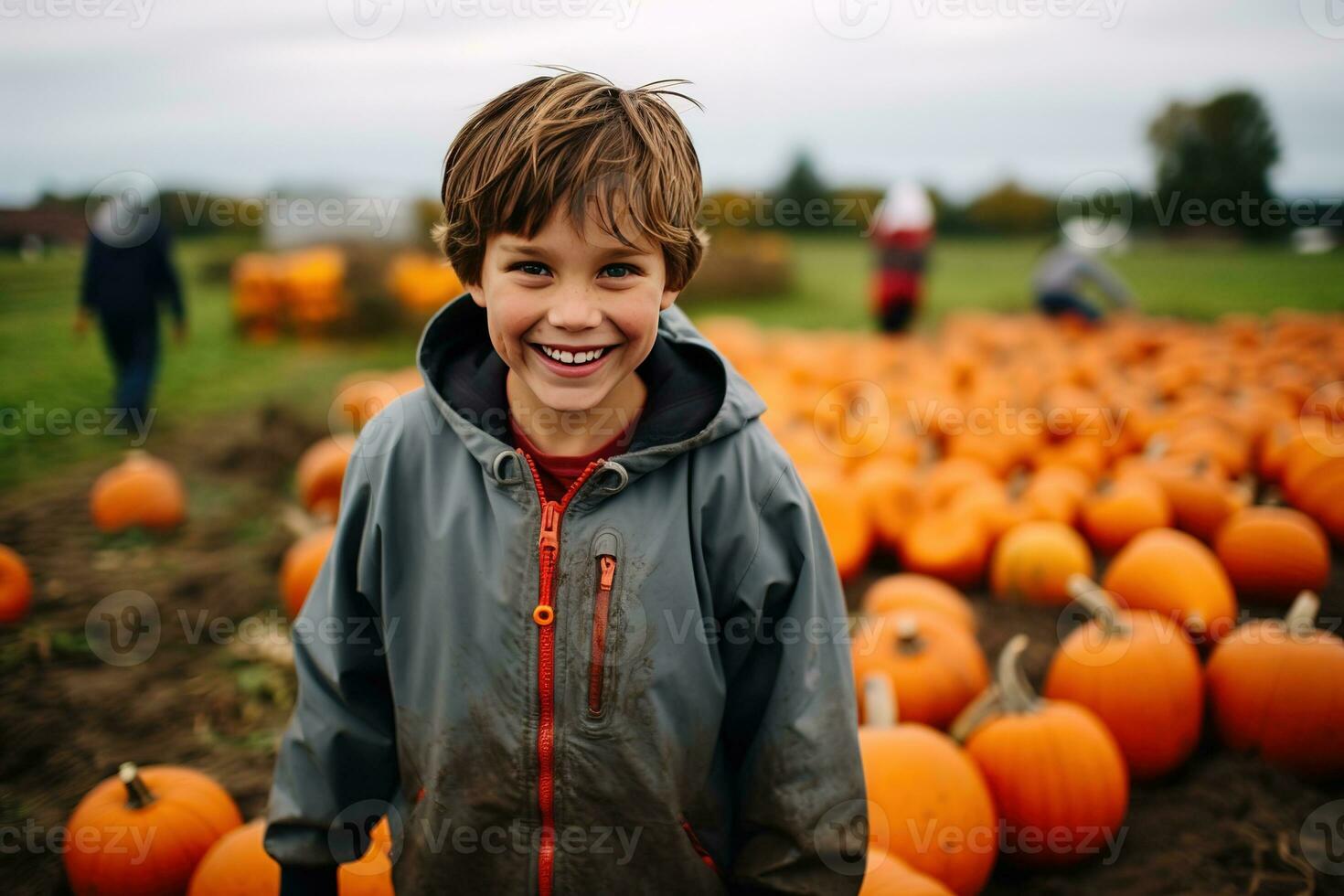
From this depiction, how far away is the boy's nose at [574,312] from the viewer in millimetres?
1493

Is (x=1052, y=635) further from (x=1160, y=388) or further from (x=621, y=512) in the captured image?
(x=1160, y=388)

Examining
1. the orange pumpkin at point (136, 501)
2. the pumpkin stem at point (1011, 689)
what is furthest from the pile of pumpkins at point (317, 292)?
the pumpkin stem at point (1011, 689)

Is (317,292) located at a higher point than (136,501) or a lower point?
higher

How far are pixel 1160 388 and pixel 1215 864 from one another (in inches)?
194

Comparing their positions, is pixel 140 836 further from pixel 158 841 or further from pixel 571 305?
pixel 571 305

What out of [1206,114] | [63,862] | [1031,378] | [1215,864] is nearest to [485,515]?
[63,862]

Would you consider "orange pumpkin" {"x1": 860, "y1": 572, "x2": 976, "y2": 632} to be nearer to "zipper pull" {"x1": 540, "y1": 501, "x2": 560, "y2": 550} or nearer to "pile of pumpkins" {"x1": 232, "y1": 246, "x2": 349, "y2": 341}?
"zipper pull" {"x1": 540, "y1": 501, "x2": 560, "y2": 550}

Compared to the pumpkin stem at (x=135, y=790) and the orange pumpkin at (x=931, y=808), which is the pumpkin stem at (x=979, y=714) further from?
the pumpkin stem at (x=135, y=790)

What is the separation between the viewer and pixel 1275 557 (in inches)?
153

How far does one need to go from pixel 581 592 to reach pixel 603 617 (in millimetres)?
61

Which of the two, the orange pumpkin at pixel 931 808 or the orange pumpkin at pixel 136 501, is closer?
the orange pumpkin at pixel 931 808

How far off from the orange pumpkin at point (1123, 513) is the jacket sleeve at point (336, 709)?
3.83 m

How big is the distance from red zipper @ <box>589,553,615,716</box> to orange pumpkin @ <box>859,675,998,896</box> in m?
1.10

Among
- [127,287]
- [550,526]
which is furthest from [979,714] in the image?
[127,287]
